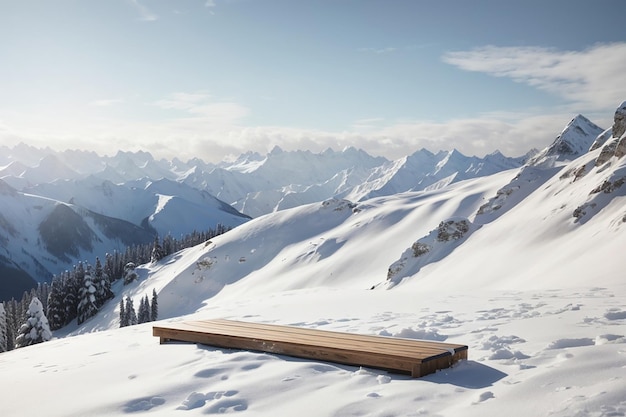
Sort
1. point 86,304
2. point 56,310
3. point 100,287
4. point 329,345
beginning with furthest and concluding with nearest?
point 100,287 < point 56,310 < point 86,304 < point 329,345

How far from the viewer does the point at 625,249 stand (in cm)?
2327

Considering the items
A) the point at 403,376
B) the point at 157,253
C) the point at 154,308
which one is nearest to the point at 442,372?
the point at 403,376

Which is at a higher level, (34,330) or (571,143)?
(571,143)

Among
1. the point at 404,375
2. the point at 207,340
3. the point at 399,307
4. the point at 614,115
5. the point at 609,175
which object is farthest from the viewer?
the point at 614,115

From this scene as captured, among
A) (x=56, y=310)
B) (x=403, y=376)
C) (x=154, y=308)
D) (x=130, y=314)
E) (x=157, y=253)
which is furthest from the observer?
(x=157, y=253)

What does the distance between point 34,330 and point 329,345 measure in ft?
182

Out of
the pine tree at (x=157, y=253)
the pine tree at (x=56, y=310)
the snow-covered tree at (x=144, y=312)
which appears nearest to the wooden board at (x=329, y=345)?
the snow-covered tree at (x=144, y=312)

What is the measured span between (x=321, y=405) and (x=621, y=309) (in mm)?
7959

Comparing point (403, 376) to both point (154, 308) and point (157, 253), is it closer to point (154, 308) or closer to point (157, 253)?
point (154, 308)

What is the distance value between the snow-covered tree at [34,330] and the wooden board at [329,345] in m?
50.4

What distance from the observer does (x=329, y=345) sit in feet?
27.4

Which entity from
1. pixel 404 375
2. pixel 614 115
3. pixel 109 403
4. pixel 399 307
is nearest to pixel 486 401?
pixel 404 375

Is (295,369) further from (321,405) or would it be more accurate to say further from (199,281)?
(199,281)

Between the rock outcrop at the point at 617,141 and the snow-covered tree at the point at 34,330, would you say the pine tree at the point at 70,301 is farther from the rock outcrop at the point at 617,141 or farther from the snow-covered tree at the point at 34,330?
the rock outcrop at the point at 617,141
